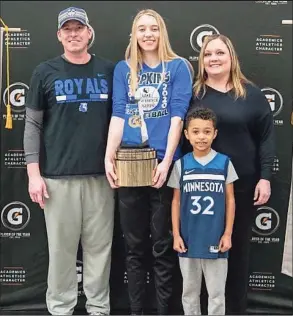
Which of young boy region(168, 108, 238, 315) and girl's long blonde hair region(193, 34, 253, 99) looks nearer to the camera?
young boy region(168, 108, 238, 315)

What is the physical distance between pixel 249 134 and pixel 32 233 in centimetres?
142

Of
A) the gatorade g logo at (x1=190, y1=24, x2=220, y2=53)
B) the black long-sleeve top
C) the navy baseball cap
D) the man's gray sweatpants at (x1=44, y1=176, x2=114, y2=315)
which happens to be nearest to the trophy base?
the man's gray sweatpants at (x1=44, y1=176, x2=114, y2=315)

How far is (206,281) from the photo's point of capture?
7.93ft

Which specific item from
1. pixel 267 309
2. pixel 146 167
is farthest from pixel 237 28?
pixel 267 309

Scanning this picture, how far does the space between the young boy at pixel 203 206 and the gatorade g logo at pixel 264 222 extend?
0.67 meters

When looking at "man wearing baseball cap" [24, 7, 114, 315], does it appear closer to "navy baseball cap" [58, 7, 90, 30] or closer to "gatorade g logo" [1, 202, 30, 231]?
"navy baseball cap" [58, 7, 90, 30]

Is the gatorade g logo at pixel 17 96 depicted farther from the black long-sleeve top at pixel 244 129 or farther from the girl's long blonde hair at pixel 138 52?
the black long-sleeve top at pixel 244 129

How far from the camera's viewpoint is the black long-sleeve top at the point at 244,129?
7.95ft

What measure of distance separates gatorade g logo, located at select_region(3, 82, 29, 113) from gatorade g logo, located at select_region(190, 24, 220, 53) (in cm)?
100

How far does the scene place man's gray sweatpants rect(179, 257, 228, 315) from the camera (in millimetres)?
2377

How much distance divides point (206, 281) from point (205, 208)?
1.21 ft

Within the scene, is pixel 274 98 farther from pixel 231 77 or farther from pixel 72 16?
pixel 72 16

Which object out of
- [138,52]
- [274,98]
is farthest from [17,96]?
[274,98]

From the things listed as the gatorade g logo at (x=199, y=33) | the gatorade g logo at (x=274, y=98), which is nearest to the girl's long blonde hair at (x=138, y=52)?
the gatorade g logo at (x=199, y=33)
